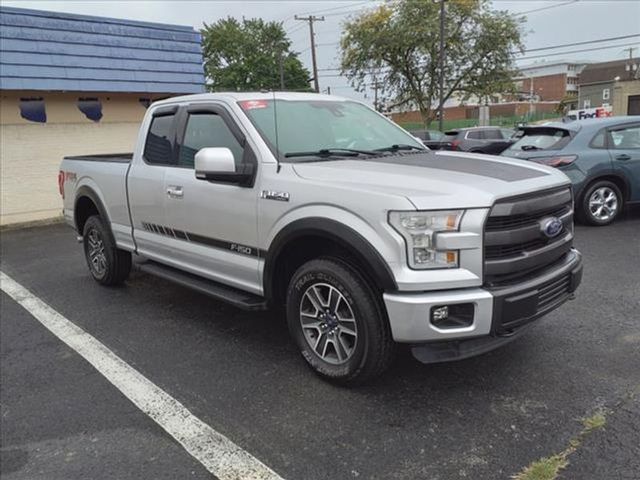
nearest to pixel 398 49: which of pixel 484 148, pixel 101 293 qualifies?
pixel 484 148

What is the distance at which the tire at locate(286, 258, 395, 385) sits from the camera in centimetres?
320

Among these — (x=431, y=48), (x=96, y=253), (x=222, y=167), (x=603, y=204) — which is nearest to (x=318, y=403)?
(x=222, y=167)

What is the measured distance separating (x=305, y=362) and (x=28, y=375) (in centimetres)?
212

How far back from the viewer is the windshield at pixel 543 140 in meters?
8.21

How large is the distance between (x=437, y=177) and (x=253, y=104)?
5.69 ft

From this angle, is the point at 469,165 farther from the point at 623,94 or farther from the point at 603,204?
the point at 623,94

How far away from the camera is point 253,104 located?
4.22 meters

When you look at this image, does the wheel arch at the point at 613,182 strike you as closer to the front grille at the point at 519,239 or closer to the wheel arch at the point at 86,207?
the front grille at the point at 519,239

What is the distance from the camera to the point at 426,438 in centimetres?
296

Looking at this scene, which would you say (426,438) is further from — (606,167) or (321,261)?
(606,167)

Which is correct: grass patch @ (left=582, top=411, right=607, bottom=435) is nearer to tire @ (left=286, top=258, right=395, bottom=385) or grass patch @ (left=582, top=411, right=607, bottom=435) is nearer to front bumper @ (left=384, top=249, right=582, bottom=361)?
front bumper @ (left=384, top=249, right=582, bottom=361)

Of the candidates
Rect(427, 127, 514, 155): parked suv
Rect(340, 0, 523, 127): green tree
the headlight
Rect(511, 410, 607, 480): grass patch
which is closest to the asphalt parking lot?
Rect(511, 410, 607, 480): grass patch

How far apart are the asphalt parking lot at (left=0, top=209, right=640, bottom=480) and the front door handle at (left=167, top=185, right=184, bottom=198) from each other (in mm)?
1202

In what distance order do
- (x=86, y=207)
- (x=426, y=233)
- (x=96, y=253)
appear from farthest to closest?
(x=86, y=207) → (x=96, y=253) → (x=426, y=233)
